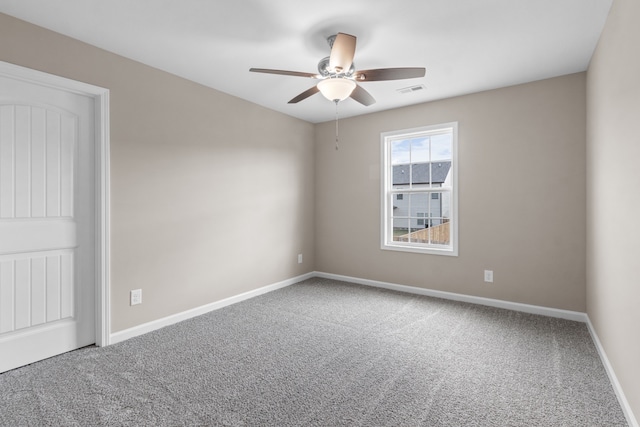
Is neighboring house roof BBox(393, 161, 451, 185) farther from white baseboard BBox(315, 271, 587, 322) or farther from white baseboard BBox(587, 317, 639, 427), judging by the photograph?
white baseboard BBox(587, 317, 639, 427)

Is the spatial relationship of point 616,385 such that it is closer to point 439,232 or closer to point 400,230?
point 439,232

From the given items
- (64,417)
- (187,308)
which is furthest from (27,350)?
(187,308)

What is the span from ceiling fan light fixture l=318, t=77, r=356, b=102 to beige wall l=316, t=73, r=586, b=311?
194cm

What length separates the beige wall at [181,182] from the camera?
271cm

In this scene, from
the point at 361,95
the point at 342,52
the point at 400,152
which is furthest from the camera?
the point at 400,152

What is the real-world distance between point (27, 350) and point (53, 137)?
5.13ft

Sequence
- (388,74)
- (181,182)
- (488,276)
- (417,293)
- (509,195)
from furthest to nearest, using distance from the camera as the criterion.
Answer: (417,293) → (488,276) → (509,195) → (181,182) → (388,74)

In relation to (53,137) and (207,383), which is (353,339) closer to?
(207,383)

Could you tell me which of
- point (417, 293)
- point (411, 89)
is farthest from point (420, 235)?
point (411, 89)

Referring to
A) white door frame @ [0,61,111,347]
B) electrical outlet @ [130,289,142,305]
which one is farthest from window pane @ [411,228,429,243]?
white door frame @ [0,61,111,347]

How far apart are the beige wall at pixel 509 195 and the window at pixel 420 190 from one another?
0.10m

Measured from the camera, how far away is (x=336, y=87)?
2445mm

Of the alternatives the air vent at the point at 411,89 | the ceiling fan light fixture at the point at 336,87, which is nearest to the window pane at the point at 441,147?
the air vent at the point at 411,89

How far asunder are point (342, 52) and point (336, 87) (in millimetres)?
310
